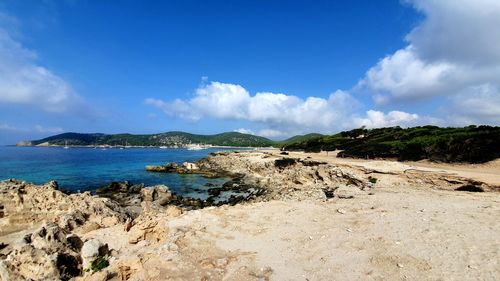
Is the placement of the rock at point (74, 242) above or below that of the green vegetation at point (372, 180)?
below

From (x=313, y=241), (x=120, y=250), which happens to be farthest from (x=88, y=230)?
(x=313, y=241)

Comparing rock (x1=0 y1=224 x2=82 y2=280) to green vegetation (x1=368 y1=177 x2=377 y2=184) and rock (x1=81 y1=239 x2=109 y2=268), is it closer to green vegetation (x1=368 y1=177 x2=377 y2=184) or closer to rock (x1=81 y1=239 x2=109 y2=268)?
rock (x1=81 y1=239 x2=109 y2=268)

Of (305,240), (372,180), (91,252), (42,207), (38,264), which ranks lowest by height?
(42,207)

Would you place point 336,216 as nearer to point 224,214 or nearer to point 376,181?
point 224,214

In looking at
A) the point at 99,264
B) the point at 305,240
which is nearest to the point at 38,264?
the point at 99,264

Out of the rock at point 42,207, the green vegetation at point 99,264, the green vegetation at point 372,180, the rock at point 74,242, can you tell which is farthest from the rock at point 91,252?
the green vegetation at point 372,180

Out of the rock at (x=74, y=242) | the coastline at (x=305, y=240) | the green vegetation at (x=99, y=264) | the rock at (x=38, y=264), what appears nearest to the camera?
the coastline at (x=305, y=240)

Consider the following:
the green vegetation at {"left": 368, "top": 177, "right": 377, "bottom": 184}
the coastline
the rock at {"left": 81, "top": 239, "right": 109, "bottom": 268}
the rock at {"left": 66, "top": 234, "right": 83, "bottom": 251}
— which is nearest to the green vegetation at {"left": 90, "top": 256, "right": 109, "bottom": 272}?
the rock at {"left": 81, "top": 239, "right": 109, "bottom": 268}

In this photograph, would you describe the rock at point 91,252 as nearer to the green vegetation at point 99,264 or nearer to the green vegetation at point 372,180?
the green vegetation at point 99,264

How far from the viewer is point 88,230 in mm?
15609

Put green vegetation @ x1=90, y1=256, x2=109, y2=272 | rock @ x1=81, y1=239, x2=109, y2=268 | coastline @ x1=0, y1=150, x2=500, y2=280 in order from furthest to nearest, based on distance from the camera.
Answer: rock @ x1=81, y1=239, x2=109, y2=268, green vegetation @ x1=90, y1=256, x2=109, y2=272, coastline @ x1=0, y1=150, x2=500, y2=280

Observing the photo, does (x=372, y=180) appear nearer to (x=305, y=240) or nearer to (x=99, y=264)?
(x=305, y=240)

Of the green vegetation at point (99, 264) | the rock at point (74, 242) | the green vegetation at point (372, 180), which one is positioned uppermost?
the green vegetation at point (372, 180)

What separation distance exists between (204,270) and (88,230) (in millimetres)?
8900
